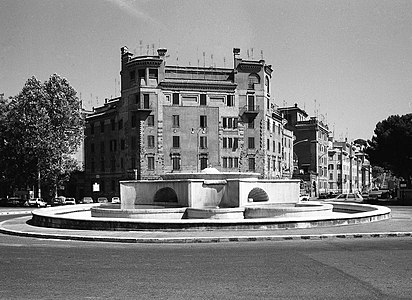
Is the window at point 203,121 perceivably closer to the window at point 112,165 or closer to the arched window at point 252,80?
the arched window at point 252,80

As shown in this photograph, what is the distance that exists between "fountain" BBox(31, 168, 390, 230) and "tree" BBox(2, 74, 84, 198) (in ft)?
66.2

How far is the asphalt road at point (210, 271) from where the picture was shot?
31.2ft

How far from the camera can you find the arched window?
6831cm

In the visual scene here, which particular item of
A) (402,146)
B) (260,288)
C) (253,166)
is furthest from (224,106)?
(260,288)

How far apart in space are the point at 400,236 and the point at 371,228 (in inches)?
87.1

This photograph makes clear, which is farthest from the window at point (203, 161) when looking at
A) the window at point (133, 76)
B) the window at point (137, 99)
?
the window at point (133, 76)

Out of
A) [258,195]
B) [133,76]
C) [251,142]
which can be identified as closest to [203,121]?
[251,142]

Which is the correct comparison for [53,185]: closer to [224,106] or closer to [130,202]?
[224,106]

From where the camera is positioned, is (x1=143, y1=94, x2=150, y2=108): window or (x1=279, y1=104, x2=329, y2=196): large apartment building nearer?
(x1=143, y1=94, x2=150, y2=108): window

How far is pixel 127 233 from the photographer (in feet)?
66.9

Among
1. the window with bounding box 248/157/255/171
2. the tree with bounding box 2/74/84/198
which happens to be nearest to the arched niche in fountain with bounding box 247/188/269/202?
the tree with bounding box 2/74/84/198

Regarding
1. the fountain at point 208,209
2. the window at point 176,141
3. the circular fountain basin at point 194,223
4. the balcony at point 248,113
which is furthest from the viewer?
the balcony at point 248,113

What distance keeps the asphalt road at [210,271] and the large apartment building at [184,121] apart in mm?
46863

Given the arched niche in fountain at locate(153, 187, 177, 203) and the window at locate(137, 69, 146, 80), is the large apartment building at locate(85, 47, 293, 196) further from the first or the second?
the arched niche in fountain at locate(153, 187, 177, 203)
